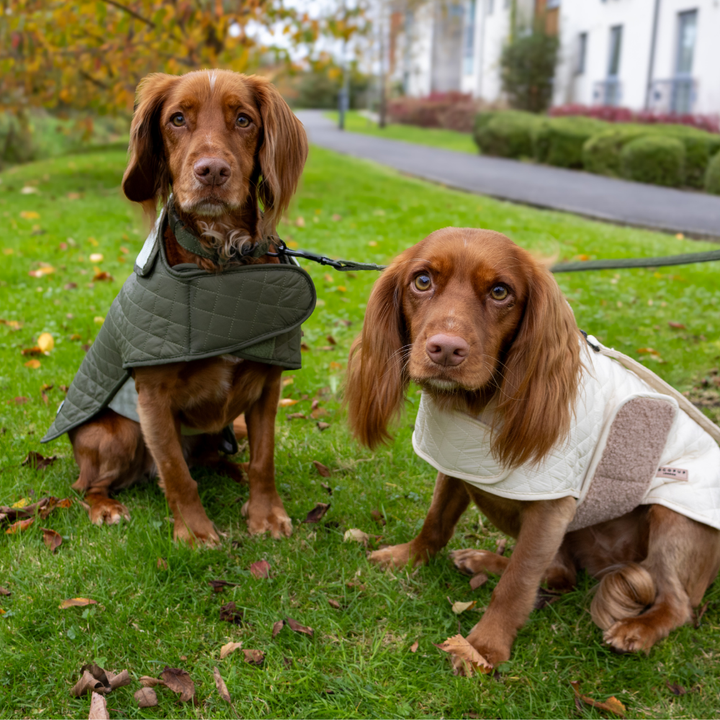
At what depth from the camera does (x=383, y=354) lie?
2.39 m

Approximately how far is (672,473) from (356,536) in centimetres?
132

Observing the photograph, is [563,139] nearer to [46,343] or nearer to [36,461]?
[46,343]

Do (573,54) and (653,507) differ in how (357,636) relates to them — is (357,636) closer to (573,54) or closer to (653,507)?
(653,507)

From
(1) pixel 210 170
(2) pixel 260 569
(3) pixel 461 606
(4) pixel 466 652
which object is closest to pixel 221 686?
(2) pixel 260 569

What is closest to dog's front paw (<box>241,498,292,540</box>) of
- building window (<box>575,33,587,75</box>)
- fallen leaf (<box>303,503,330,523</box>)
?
fallen leaf (<box>303,503,330,523</box>)

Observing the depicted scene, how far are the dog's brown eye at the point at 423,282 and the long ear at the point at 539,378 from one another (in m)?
0.33

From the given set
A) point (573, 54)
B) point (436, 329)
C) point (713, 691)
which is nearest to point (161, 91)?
point (436, 329)

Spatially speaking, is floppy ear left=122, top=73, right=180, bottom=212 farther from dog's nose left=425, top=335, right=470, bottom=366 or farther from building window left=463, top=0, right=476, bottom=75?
building window left=463, top=0, right=476, bottom=75

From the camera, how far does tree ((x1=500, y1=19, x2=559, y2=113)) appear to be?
A: 30.7m

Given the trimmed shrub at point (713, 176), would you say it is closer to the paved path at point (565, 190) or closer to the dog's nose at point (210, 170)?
the paved path at point (565, 190)

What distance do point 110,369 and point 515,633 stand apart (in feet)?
6.45

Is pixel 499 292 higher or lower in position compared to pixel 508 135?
lower

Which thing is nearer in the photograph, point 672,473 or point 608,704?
point 608,704

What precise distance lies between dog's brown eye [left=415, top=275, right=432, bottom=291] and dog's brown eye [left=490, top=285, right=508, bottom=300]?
0.67 ft
